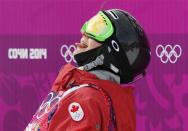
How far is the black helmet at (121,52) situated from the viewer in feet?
4.58

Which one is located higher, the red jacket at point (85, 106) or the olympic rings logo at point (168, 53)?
the red jacket at point (85, 106)

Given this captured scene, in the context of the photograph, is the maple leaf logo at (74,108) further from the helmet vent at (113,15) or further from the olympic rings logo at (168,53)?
the olympic rings logo at (168,53)

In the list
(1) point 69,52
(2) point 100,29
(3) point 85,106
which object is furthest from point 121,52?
(1) point 69,52

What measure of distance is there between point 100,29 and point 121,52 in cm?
9

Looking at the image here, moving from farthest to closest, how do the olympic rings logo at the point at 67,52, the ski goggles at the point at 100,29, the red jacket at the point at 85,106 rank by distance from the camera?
the olympic rings logo at the point at 67,52 < the ski goggles at the point at 100,29 < the red jacket at the point at 85,106

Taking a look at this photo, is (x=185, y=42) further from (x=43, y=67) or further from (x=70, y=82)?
(x=70, y=82)

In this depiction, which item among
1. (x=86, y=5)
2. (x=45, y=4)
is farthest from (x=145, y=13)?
(x=45, y=4)

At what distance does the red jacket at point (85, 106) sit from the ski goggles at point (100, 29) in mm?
112

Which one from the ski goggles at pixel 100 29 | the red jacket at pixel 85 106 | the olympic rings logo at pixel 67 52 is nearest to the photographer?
the red jacket at pixel 85 106

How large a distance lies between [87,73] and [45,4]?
1969mm

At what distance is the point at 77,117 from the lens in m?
1.24

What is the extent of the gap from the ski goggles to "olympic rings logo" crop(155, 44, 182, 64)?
71.8 inches

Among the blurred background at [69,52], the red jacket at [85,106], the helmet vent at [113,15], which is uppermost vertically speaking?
the helmet vent at [113,15]

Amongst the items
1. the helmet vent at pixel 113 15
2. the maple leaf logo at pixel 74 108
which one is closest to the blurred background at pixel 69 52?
the helmet vent at pixel 113 15
